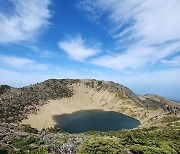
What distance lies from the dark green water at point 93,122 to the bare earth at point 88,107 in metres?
5.52

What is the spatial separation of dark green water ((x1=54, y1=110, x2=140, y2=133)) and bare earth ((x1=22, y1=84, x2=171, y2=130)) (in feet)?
18.1

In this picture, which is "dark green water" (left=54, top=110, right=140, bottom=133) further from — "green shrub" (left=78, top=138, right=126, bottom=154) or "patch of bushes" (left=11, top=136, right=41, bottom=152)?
"green shrub" (left=78, top=138, right=126, bottom=154)

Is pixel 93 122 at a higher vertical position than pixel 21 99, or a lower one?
lower

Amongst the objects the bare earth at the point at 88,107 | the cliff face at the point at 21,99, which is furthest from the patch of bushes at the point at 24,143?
the cliff face at the point at 21,99

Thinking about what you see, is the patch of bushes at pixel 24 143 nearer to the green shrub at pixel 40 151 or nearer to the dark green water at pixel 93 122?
the green shrub at pixel 40 151

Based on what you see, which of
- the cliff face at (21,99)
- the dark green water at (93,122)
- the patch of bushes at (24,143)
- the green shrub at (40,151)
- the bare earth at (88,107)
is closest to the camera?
the green shrub at (40,151)

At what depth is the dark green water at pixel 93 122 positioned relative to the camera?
11850 cm

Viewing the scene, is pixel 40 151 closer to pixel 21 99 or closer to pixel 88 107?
pixel 21 99

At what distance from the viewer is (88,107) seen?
180500mm

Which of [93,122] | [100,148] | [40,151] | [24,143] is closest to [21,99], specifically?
[93,122]

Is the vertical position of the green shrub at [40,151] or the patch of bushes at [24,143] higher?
the patch of bushes at [24,143]

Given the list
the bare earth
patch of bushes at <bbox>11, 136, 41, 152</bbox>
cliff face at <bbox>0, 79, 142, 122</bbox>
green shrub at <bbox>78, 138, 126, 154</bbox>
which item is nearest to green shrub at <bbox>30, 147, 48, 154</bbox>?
patch of bushes at <bbox>11, 136, 41, 152</bbox>

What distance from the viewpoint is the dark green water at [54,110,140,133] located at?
11850cm

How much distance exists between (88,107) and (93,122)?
49503mm
